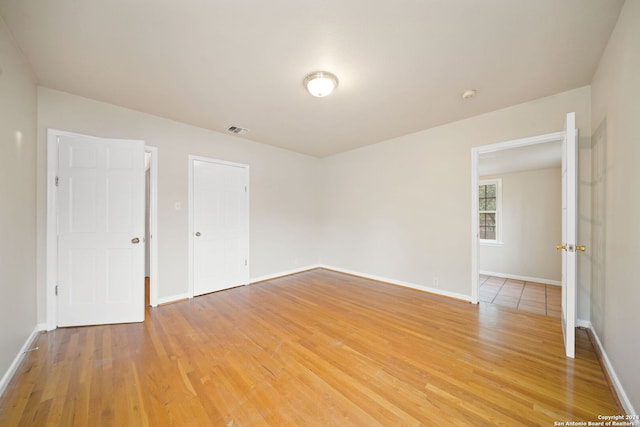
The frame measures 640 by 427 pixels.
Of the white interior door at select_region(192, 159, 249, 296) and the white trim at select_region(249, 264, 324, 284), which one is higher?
the white interior door at select_region(192, 159, 249, 296)

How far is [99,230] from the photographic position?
2.67m

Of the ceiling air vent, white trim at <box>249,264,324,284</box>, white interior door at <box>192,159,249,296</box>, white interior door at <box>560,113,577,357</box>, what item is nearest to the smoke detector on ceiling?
white interior door at <box>560,113,577,357</box>

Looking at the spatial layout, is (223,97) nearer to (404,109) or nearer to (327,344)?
(404,109)

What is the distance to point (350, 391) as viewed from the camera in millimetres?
1628

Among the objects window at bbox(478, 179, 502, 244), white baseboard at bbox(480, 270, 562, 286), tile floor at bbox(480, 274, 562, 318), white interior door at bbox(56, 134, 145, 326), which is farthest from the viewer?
window at bbox(478, 179, 502, 244)

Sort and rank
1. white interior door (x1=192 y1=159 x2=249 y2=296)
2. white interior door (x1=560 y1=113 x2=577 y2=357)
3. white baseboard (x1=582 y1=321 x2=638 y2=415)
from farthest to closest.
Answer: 1. white interior door (x1=192 y1=159 x2=249 y2=296)
2. white interior door (x1=560 y1=113 x2=577 y2=357)
3. white baseboard (x1=582 y1=321 x2=638 y2=415)

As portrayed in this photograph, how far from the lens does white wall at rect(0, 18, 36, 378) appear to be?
1702 millimetres

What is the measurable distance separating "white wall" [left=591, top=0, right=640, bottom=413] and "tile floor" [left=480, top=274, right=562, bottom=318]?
42.5 inches

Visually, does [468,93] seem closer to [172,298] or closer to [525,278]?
[525,278]

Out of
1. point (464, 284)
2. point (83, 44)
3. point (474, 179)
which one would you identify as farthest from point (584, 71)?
point (83, 44)

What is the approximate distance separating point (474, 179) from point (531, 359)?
2.15 metres

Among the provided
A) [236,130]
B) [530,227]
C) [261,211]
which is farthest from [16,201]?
[530,227]

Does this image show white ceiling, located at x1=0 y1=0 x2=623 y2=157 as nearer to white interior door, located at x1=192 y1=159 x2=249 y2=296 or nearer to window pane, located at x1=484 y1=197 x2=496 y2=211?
white interior door, located at x1=192 y1=159 x2=249 y2=296

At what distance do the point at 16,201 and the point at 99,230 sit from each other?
0.79 m
